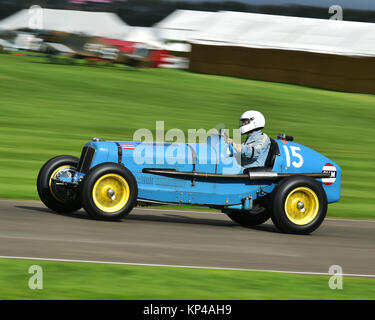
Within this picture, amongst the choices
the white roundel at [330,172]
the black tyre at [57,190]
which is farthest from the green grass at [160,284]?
the white roundel at [330,172]

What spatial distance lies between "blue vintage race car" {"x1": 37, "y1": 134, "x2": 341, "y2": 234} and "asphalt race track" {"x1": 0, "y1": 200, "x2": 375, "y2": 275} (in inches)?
9.6

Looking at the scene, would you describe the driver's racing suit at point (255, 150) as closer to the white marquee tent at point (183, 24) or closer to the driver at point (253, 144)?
the driver at point (253, 144)

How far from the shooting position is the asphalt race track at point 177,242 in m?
7.42

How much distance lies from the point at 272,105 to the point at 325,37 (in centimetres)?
1457

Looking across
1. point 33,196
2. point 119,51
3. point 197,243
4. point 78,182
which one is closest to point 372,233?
point 197,243

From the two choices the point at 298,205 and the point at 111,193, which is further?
the point at 298,205

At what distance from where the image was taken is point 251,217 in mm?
10250

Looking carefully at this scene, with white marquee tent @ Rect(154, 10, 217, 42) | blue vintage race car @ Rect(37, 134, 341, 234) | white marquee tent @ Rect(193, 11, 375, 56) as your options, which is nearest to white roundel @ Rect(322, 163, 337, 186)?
blue vintage race car @ Rect(37, 134, 341, 234)

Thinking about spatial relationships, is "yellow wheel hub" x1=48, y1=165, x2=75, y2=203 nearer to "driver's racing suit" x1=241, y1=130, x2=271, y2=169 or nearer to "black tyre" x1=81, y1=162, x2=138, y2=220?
"black tyre" x1=81, y1=162, x2=138, y2=220

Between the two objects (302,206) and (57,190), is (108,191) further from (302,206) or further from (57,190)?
(302,206)

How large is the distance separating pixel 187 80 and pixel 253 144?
Answer: 19.5m

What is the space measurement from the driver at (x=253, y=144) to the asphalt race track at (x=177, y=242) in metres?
0.89

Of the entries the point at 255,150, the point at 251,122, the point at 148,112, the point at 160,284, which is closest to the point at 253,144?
the point at 255,150

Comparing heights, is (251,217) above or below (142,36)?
below
